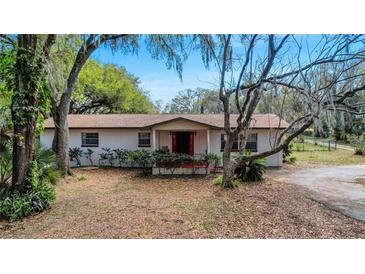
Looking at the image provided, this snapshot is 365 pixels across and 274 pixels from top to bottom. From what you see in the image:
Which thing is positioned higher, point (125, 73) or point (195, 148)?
point (125, 73)

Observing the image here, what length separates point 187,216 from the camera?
3.63 metres

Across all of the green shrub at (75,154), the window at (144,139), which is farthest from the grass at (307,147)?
the green shrub at (75,154)

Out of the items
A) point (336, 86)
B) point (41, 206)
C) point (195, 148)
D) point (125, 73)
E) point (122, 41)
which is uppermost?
point (125, 73)

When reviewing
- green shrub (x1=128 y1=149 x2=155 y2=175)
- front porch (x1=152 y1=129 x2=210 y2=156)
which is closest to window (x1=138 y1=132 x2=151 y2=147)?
front porch (x1=152 y1=129 x2=210 y2=156)

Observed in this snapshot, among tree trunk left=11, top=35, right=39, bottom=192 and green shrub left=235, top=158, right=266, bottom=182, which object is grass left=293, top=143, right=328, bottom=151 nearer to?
green shrub left=235, top=158, right=266, bottom=182

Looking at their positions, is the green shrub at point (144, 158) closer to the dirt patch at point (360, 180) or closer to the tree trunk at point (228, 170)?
the tree trunk at point (228, 170)

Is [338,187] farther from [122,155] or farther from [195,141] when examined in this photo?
[122,155]

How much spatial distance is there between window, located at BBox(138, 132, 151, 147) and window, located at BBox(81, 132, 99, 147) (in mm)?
1873

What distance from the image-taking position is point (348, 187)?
18.6 feet

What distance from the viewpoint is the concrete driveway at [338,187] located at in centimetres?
411
